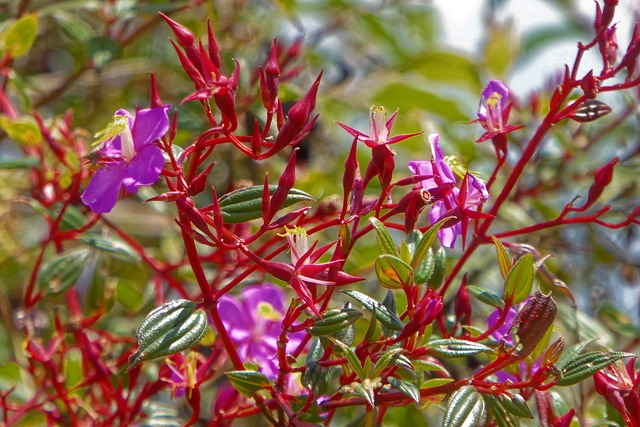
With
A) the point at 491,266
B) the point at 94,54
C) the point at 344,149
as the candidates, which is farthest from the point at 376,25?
the point at 94,54

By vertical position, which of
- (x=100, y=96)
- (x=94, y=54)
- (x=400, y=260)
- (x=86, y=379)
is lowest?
(x=100, y=96)

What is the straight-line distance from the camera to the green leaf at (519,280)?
2.78ft

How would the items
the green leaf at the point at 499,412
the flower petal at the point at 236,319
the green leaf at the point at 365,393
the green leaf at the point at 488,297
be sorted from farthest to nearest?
the flower petal at the point at 236,319 → the green leaf at the point at 488,297 → the green leaf at the point at 499,412 → the green leaf at the point at 365,393

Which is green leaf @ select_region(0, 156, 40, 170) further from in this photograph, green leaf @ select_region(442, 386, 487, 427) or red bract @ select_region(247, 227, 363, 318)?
green leaf @ select_region(442, 386, 487, 427)

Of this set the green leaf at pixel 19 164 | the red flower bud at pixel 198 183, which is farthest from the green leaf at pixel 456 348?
the green leaf at pixel 19 164

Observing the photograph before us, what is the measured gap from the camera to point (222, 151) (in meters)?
1.96

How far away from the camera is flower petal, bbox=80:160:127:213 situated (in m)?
0.81

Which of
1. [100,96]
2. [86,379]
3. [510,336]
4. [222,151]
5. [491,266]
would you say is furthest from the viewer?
[100,96]

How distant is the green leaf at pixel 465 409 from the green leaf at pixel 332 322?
11 cm

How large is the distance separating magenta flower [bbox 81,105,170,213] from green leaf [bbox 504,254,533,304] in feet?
1.13

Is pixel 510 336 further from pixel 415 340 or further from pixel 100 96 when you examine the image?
pixel 100 96

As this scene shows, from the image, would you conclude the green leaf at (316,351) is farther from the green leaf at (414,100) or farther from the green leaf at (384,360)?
the green leaf at (414,100)

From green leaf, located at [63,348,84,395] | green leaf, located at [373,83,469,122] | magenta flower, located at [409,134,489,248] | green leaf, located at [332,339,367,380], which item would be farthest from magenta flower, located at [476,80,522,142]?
green leaf, located at [373,83,469,122]

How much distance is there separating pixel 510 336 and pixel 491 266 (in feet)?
2.87
